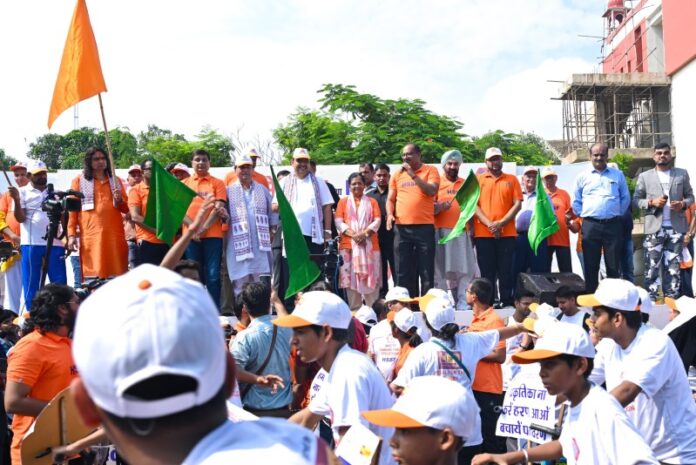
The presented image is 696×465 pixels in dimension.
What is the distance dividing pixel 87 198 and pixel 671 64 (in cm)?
2987

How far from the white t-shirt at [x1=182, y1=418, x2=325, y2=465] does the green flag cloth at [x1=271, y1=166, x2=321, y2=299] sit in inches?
318

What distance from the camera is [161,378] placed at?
1.48m

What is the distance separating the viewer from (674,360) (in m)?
5.03

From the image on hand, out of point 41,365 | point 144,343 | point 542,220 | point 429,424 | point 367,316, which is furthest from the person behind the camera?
point 542,220

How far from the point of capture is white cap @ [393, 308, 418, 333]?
745 centimetres

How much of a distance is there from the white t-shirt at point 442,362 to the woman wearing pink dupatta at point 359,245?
4.60 metres

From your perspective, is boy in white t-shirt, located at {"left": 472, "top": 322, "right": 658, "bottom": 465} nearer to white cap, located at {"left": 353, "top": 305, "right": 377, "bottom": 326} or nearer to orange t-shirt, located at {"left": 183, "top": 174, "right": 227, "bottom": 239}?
white cap, located at {"left": 353, "top": 305, "right": 377, "bottom": 326}

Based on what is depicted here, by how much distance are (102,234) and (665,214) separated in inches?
283

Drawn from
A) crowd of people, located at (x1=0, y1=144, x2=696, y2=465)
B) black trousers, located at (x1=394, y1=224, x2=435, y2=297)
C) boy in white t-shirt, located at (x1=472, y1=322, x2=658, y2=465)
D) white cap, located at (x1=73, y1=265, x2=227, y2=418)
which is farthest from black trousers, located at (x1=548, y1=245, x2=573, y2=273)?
white cap, located at (x1=73, y1=265, x2=227, y2=418)

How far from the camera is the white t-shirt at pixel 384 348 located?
792cm

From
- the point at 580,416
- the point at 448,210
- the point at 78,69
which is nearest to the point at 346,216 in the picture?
the point at 448,210

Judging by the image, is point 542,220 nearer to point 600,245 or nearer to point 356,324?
point 600,245

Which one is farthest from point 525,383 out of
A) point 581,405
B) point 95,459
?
point 95,459

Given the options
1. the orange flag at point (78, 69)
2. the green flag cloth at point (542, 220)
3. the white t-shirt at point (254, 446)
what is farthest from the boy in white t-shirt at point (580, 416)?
the green flag cloth at point (542, 220)
